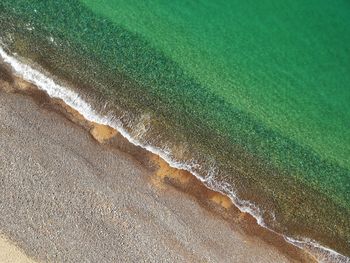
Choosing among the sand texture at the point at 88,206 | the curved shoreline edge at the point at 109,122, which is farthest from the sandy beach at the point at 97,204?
the curved shoreline edge at the point at 109,122

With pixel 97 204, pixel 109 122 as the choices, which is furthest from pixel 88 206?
pixel 109 122

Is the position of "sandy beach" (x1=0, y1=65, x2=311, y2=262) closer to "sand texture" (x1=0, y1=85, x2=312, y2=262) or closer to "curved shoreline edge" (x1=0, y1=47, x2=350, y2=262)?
"sand texture" (x1=0, y1=85, x2=312, y2=262)

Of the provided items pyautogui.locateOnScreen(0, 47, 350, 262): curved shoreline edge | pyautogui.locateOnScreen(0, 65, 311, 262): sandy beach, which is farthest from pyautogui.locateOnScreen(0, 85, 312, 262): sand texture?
pyautogui.locateOnScreen(0, 47, 350, 262): curved shoreline edge

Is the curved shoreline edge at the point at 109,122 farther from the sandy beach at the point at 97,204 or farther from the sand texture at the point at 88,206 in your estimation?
the sand texture at the point at 88,206

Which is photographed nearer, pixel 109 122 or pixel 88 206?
pixel 88 206

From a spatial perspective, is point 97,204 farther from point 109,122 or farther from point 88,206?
point 109,122

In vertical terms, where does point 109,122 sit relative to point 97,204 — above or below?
above
